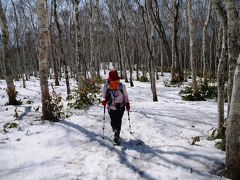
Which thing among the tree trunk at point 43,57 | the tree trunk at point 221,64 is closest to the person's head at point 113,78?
the tree trunk at point 221,64

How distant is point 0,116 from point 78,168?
528 cm

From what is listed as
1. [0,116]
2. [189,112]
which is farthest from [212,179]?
[0,116]

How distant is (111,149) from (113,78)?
5.02ft

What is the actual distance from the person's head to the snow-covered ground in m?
1.32

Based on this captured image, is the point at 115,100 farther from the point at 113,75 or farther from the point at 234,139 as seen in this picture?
the point at 234,139

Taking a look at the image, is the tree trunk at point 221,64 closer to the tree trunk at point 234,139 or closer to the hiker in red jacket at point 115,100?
the tree trunk at point 234,139

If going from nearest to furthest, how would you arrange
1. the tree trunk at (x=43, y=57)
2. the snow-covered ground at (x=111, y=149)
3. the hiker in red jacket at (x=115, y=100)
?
the snow-covered ground at (x=111, y=149)
the hiker in red jacket at (x=115, y=100)
the tree trunk at (x=43, y=57)

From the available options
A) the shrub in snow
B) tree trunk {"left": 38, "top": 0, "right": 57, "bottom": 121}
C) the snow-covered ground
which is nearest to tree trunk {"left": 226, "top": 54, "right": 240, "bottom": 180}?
the snow-covered ground

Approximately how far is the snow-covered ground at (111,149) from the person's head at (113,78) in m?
1.32

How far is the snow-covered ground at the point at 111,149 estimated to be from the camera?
4750 mm

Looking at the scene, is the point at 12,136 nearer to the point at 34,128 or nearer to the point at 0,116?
the point at 34,128

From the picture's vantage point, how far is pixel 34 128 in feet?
24.3

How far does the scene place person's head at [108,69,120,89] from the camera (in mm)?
6016

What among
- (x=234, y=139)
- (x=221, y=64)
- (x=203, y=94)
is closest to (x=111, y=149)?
(x=234, y=139)
